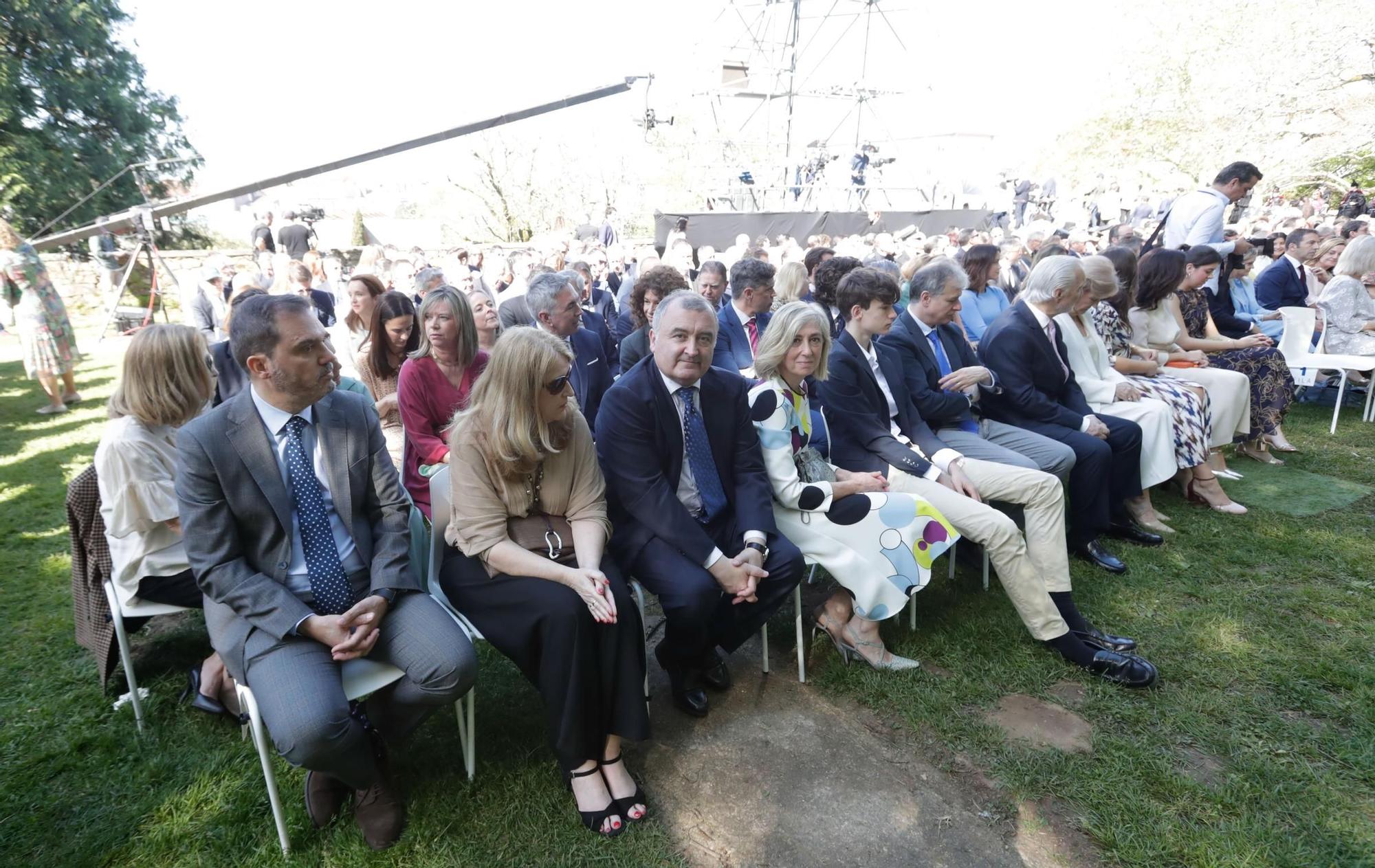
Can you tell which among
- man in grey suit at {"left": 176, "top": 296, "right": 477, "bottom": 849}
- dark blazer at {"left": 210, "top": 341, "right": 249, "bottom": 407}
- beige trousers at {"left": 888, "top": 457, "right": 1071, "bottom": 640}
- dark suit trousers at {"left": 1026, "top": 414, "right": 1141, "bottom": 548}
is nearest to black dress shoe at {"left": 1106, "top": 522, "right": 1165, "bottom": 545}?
dark suit trousers at {"left": 1026, "top": 414, "right": 1141, "bottom": 548}

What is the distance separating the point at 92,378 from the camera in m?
8.93

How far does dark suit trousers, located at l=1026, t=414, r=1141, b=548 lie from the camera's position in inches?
152

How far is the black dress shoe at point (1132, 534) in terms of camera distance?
4070 mm

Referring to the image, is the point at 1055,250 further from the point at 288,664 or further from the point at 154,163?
the point at 154,163

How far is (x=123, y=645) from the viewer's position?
265 centimetres

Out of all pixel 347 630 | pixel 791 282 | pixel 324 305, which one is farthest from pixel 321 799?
pixel 324 305

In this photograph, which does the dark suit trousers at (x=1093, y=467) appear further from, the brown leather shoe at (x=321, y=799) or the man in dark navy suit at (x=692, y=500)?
the brown leather shoe at (x=321, y=799)

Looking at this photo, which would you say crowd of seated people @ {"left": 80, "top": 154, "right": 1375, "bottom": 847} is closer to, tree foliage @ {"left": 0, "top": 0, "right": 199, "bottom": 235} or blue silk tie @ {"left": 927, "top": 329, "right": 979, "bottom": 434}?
blue silk tie @ {"left": 927, "top": 329, "right": 979, "bottom": 434}

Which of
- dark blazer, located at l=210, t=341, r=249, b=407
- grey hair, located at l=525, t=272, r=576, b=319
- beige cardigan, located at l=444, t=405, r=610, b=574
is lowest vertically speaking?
beige cardigan, located at l=444, t=405, r=610, b=574

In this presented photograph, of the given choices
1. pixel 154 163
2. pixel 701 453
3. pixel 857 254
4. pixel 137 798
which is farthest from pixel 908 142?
pixel 137 798

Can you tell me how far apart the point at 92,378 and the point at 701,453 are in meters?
9.77

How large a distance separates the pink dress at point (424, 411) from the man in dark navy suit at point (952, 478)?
5.88ft

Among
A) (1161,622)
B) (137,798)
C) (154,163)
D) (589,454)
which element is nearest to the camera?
(137,798)

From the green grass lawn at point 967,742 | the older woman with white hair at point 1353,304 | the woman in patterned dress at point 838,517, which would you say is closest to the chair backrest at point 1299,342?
the older woman with white hair at point 1353,304
